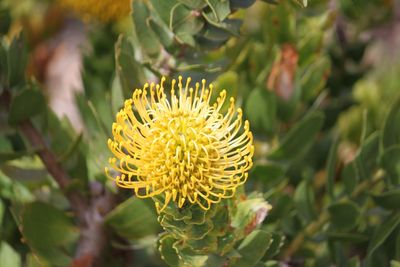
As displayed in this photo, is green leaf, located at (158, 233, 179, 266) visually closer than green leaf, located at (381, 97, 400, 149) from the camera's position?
Yes

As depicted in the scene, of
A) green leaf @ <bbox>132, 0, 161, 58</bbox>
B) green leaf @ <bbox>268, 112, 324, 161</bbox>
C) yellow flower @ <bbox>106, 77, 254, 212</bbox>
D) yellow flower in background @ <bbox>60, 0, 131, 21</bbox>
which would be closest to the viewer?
yellow flower @ <bbox>106, 77, 254, 212</bbox>

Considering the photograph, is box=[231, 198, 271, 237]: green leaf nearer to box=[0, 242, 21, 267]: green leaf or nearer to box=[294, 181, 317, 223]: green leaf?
box=[294, 181, 317, 223]: green leaf

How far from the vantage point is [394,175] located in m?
1.09

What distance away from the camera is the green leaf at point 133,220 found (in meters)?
1.04

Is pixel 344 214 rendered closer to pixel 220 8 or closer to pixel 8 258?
pixel 220 8

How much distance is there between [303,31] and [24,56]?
549 mm

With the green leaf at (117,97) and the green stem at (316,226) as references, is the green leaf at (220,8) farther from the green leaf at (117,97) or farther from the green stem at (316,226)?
the green stem at (316,226)

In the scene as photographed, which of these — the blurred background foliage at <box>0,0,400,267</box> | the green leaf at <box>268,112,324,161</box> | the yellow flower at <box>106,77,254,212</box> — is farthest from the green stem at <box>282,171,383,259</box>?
the yellow flower at <box>106,77,254,212</box>

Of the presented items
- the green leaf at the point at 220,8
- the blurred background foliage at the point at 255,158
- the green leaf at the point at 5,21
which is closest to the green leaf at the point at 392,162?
the blurred background foliage at the point at 255,158

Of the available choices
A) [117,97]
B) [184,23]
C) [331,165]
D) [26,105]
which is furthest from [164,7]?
[331,165]

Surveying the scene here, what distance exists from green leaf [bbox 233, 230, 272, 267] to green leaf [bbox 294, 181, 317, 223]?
10.4 inches

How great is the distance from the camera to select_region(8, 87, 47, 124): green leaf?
107 cm

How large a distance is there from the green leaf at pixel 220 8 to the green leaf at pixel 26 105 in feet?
1.11

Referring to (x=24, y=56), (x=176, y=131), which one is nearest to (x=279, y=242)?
(x=176, y=131)
